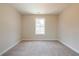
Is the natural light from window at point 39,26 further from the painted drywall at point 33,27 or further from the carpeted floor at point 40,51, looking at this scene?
the carpeted floor at point 40,51

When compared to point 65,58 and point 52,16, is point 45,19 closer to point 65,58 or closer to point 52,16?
point 52,16

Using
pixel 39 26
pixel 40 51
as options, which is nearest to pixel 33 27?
pixel 39 26

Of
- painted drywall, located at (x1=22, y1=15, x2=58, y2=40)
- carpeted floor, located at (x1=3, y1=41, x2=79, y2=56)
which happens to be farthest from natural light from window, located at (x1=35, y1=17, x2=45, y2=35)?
carpeted floor, located at (x1=3, y1=41, x2=79, y2=56)

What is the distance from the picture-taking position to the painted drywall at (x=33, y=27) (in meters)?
6.86

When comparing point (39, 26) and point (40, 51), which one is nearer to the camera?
point (40, 51)

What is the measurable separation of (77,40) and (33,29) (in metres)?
3.70

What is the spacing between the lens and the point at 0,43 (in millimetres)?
3098

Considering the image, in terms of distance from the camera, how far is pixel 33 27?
22.6 ft

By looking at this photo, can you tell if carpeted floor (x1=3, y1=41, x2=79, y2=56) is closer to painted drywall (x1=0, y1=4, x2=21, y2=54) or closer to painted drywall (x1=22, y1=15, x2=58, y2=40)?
painted drywall (x1=0, y1=4, x2=21, y2=54)

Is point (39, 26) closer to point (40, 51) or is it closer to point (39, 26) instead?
point (39, 26)

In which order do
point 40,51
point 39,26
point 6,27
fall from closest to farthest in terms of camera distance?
point 6,27, point 40,51, point 39,26

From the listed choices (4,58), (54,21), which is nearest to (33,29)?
(54,21)

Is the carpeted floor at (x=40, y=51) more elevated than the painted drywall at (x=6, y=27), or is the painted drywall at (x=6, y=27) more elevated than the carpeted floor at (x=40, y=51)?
the painted drywall at (x=6, y=27)

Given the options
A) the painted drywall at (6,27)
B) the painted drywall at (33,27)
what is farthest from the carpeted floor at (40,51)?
the painted drywall at (33,27)
